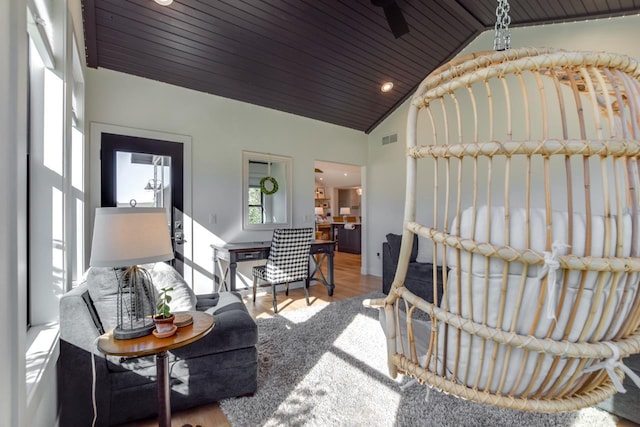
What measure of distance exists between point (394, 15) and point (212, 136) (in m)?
2.48

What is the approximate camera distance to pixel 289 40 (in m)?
3.21

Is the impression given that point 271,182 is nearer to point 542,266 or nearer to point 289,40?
point 289,40

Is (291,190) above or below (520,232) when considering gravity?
above

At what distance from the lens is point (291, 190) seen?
15.0 feet

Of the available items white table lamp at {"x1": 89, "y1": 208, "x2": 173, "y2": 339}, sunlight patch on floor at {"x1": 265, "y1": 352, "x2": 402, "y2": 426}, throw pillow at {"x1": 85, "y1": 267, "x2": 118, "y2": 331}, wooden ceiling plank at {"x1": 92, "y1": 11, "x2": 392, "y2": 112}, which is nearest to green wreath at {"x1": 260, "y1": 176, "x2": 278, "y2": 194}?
wooden ceiling plank at {"x1": 92, "y1": 11, "x2": 392, "y2": 112}

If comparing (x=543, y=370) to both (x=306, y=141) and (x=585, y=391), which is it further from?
(x=306, y=141)

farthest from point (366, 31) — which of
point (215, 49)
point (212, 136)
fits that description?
point (212, 136)

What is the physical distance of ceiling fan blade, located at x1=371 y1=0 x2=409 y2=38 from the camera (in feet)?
8.52

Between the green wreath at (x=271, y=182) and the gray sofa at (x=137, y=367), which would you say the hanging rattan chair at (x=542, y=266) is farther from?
the green wreath at (x=271, y=182)

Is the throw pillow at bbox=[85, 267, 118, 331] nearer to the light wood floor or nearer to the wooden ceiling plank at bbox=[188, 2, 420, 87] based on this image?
the light wood floor

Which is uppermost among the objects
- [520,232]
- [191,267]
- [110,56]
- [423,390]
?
[110,56]

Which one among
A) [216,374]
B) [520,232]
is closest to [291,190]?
[216,374]

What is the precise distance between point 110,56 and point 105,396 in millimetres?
3064

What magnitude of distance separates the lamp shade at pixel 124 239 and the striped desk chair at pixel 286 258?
217 cm
